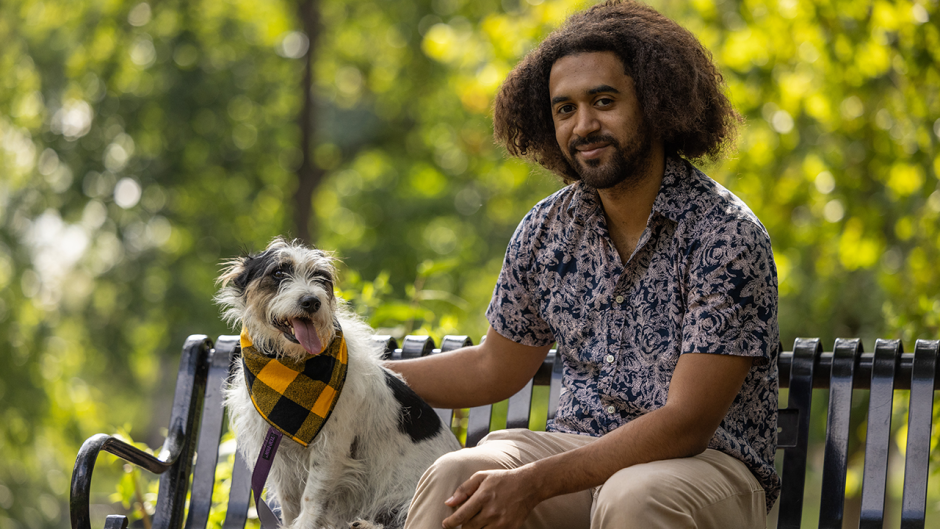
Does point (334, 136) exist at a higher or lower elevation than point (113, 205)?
Answer: higher

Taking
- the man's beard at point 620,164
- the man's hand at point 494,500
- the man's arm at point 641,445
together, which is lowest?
the man's hand at point 494,500

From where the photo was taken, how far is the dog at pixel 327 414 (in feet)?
9.26

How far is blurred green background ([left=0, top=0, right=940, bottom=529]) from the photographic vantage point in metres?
8.04

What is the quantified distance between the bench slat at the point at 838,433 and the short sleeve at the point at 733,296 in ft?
2.25

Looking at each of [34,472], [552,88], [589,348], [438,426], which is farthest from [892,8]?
[34,472]

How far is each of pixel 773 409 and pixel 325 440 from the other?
4.67 feet

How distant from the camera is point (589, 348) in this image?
2.82 m

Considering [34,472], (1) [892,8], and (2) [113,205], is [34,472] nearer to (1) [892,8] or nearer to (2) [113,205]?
(2) [113,205]

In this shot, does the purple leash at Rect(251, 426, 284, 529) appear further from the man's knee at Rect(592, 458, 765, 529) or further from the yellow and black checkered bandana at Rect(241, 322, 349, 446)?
the man's knee at Rect(592, 458, 765, 529)

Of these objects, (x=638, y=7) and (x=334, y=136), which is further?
(x=334, y=136)

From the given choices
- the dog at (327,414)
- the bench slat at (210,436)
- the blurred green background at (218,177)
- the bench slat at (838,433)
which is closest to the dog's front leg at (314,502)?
the dog at (327,414)

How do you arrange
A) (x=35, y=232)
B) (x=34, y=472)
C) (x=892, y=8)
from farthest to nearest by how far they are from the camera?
(x=35, y=232)
(x=34, y=472)
(x=892, y=8)

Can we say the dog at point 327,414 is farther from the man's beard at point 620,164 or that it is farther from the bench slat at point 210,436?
the man's beard at point 620,164

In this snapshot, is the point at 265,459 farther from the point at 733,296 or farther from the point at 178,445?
the point at 733,296
